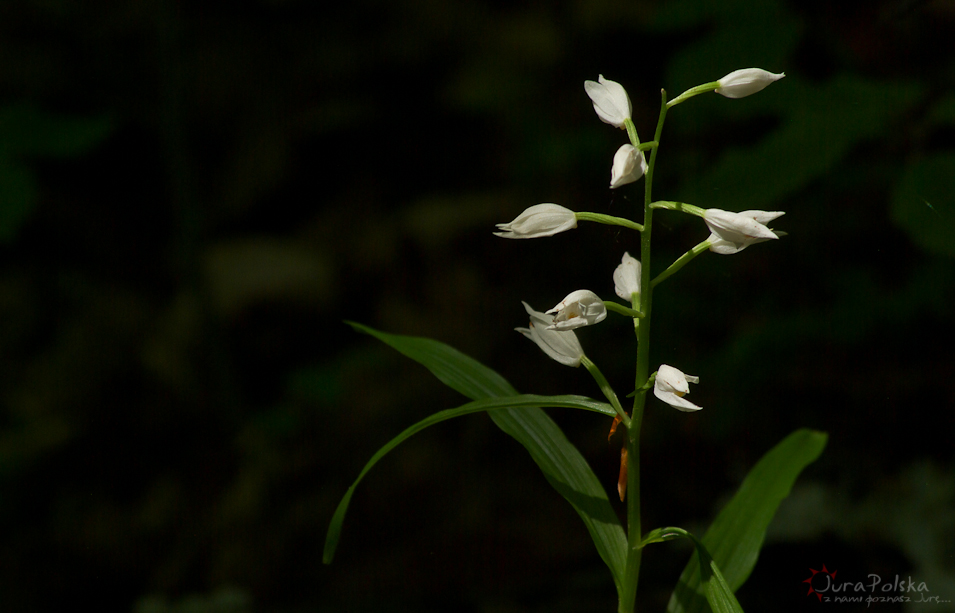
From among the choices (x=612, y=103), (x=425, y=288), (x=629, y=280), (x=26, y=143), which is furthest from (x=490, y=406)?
(x=425, y=288)

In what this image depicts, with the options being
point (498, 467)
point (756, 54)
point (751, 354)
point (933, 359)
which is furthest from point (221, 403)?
point (933, 359)

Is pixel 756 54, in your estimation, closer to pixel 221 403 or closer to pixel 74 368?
pixel 221 403

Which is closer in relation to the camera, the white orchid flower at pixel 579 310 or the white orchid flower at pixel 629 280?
the white orchid flower at pixel 579 310

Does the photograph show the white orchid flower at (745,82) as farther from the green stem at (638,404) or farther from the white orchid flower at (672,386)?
the white orchid flower at (672,386)

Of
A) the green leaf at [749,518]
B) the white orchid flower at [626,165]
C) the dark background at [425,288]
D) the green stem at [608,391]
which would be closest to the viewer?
the white orchid flower at [626,165]

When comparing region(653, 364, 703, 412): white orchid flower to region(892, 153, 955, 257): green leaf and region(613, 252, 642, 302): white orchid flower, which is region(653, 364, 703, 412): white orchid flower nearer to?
region(613, 252, 642, 302): white orchid flower

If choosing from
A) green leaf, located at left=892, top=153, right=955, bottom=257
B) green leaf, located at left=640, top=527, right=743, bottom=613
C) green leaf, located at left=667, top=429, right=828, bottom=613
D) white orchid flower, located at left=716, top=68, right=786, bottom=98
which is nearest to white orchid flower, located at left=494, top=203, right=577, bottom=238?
white orchid flower, located at left=716, top=68, right=786, bottom=98

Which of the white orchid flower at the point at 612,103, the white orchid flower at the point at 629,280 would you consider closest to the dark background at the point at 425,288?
the white orchid flower at the point at 629,280
